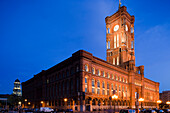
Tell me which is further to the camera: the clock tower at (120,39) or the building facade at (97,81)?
the clock tower at (120,39)

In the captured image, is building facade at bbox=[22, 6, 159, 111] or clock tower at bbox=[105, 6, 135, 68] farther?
clock tower at bbox=[105, 6, 135, 68]

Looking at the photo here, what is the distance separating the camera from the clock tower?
4257 inches

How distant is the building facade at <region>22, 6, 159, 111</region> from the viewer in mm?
64750

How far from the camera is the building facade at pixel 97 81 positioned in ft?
212

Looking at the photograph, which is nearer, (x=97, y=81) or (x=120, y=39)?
(x=97, y=81)

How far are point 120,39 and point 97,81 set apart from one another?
4872 centimetres

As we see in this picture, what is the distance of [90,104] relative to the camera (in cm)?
6397

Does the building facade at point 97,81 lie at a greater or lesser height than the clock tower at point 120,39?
lesser

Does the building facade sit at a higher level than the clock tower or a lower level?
lower

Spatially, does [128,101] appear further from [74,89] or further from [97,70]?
[74,89]

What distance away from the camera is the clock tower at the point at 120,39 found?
108 meters

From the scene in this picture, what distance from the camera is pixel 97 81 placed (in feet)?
235

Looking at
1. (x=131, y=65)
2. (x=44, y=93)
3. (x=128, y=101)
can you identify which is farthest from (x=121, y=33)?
(x=44, y=93)

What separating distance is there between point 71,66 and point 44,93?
30.4 m
